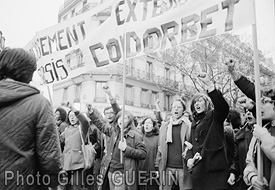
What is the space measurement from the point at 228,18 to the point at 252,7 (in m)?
0.28

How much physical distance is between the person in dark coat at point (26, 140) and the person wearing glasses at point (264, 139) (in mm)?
1636

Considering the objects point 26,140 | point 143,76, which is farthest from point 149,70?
point 26,140

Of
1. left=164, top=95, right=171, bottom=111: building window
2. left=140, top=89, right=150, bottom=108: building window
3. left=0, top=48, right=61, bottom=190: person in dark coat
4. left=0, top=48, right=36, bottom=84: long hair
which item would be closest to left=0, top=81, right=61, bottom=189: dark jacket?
left=0, top=48, right=61, bottom=190: person in dark coat

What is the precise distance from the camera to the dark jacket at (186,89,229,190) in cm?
396

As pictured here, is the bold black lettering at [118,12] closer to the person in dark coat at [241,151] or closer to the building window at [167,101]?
the person in dark coat at [241,151]

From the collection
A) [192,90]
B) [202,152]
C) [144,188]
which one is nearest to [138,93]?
[192,90]

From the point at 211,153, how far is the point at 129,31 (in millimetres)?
1947

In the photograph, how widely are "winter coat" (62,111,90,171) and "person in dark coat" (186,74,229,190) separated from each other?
8.14 feet

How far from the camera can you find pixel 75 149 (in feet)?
20.2

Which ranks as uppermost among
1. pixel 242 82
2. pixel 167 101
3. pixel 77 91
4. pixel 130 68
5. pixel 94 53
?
pixel 130 68

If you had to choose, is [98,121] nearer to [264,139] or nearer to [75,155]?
[75,155]

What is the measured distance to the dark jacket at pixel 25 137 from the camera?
8.04 feet

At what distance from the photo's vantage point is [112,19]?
4.95 meters

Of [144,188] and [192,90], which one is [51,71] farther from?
[192,90]
